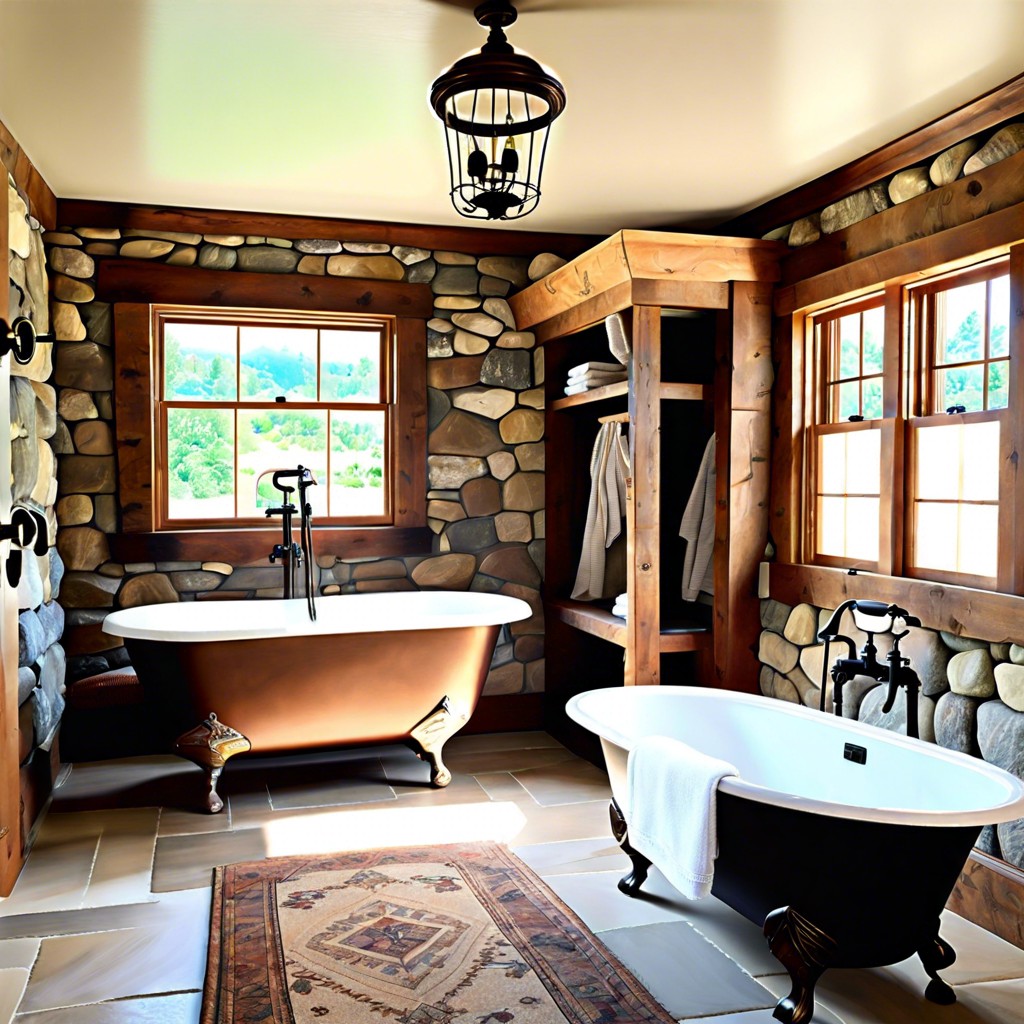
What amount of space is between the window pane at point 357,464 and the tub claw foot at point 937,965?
3154 mm

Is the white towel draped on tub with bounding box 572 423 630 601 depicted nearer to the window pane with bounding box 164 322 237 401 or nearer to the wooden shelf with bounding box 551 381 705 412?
the wooden shelf with bounding box 551 381 705 412

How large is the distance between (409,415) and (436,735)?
1.58 meters

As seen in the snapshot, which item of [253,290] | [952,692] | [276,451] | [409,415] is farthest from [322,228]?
[952,692]

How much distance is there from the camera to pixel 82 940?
2.71 meters

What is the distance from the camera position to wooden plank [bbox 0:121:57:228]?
11.3 feet

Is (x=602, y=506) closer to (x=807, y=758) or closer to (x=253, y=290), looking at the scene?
(x=807, y=758)

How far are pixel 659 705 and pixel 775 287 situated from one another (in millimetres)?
1796

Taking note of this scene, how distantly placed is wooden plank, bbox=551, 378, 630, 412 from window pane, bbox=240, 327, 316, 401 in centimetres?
120

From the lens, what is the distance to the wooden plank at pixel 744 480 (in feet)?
13.1

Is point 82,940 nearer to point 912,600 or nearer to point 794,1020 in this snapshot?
point 794,1020

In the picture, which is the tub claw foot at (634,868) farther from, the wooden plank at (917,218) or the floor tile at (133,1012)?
the wooden plank at (917,218)

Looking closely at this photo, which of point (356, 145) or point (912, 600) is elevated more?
point (356, 145)

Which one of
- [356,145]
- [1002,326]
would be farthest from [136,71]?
[1002,326]

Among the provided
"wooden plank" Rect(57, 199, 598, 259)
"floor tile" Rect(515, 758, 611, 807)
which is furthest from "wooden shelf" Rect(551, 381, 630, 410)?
"floor tile" Rect(515, 758, 611, 807)
